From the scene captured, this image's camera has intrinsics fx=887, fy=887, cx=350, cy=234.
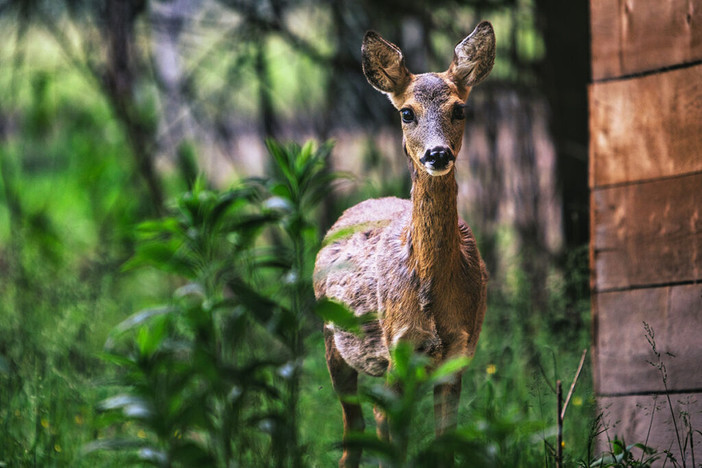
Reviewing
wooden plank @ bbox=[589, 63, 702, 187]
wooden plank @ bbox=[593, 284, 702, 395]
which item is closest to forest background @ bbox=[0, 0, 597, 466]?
wooden plank @ bbox=[593, 284, 702, 395]

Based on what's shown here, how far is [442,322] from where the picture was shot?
3.07 m

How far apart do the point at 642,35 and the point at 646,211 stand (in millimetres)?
698

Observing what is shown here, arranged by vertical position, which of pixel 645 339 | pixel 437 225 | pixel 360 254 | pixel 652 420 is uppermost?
pixel 437 225

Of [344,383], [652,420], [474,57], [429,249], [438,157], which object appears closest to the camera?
[438,157]

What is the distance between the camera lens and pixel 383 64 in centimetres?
304

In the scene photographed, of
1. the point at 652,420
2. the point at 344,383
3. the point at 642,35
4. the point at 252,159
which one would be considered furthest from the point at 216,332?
the point at 252,159

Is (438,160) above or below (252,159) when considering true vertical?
below

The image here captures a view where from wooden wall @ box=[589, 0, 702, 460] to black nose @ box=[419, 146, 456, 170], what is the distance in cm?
106

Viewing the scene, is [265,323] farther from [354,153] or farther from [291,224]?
[354,153]

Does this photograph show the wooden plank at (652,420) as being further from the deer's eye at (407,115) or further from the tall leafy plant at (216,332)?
the tall leafy plant at (216,332)

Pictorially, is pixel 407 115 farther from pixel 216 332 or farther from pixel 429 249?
pixel 216 332

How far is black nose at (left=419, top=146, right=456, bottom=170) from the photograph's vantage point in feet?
9.30

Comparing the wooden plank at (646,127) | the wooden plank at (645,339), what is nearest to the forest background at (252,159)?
the wooden plank at (645,339)

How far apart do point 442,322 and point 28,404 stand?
1923 millimetres
